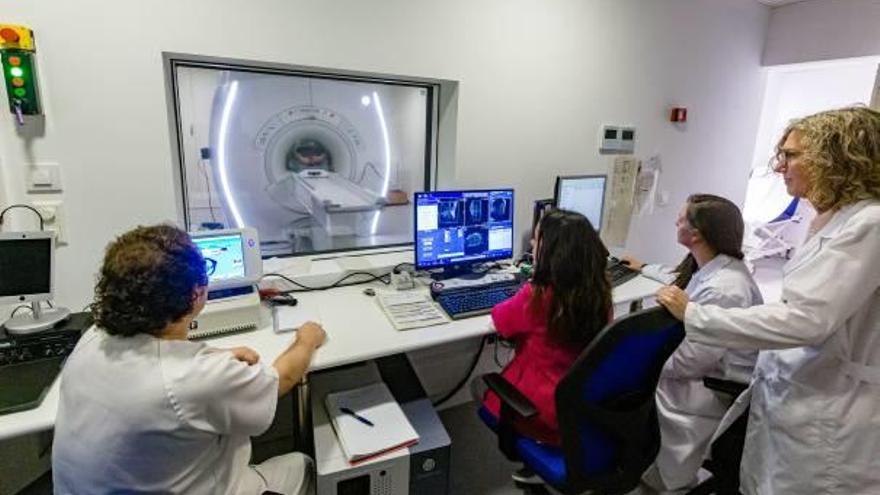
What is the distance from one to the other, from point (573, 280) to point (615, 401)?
1.20 ft

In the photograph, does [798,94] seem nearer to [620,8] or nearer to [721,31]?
[721,31]

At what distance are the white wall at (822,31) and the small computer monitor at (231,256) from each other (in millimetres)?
3705

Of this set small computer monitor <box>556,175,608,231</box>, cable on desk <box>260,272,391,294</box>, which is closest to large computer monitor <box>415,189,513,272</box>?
cable on desk <box>260,272,391,294</box>

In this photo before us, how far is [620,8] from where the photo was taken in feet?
8.44

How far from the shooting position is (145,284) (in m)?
0.93

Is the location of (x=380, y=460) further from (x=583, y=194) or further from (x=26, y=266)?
(x=583, y=194)

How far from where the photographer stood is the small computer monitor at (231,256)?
1571mm

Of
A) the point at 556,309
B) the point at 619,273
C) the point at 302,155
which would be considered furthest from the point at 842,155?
the point at 302,155

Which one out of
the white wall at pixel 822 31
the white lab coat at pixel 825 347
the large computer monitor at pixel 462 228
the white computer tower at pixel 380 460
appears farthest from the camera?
the white wall at pixel 822 31

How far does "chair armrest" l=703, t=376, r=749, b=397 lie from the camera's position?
153 cm

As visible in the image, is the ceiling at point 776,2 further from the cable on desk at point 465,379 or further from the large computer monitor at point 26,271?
the large computer monitor at point 26,271

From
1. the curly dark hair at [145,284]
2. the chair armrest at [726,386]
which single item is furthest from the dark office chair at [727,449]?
the curly dark hair at [145,284]

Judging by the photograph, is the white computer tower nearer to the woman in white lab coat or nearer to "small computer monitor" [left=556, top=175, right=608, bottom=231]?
the woman in white lab coat

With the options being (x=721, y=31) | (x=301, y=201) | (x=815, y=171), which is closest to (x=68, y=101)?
(x=301, y=201)
